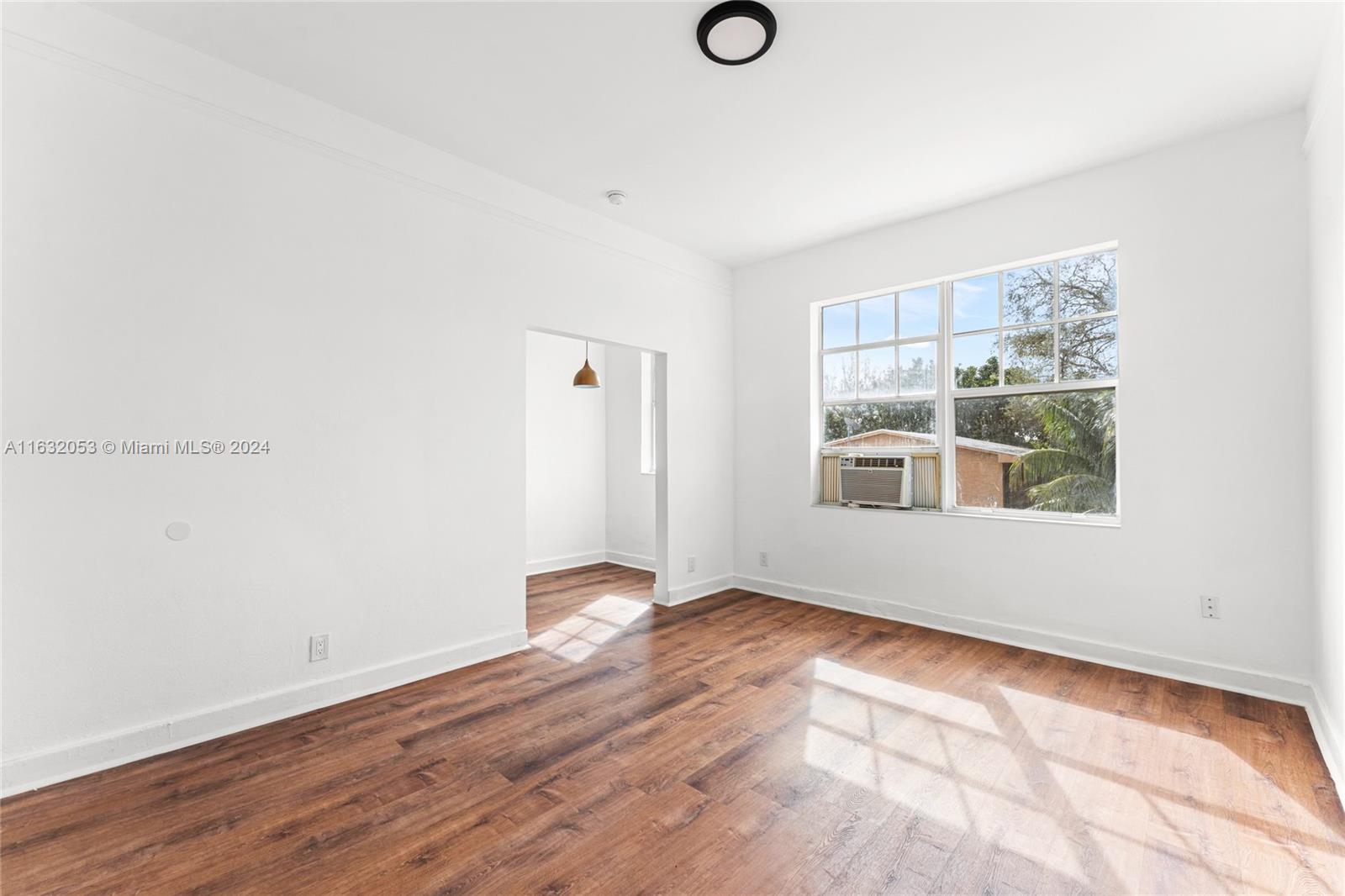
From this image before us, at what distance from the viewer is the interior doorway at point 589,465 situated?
5992mm

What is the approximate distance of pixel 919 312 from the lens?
438 centimetres

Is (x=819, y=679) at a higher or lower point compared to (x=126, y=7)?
lower

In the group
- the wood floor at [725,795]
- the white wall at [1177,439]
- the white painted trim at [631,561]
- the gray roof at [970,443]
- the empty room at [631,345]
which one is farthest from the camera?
the white painted trim at [631,561]

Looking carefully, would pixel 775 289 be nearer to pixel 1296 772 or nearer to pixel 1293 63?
pixel 1293 63

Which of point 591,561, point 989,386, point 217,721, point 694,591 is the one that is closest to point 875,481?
point 989,386

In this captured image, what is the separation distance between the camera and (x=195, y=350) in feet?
8.36

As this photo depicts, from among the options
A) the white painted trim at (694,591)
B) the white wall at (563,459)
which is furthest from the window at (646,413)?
the white painted trim at (694,591)

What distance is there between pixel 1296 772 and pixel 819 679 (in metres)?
1.84

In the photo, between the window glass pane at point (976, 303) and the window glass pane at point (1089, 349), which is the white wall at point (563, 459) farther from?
the window glass pane at point (1089, 349)

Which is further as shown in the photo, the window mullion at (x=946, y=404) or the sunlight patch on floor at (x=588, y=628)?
the window mullion at (x=946, y=404)

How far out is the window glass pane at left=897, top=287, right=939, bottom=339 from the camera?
4305 millimetres

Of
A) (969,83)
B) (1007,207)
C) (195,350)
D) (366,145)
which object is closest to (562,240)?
(366,145)

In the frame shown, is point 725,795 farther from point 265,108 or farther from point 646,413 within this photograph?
point 646,413

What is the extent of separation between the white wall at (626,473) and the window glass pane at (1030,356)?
346 cm
